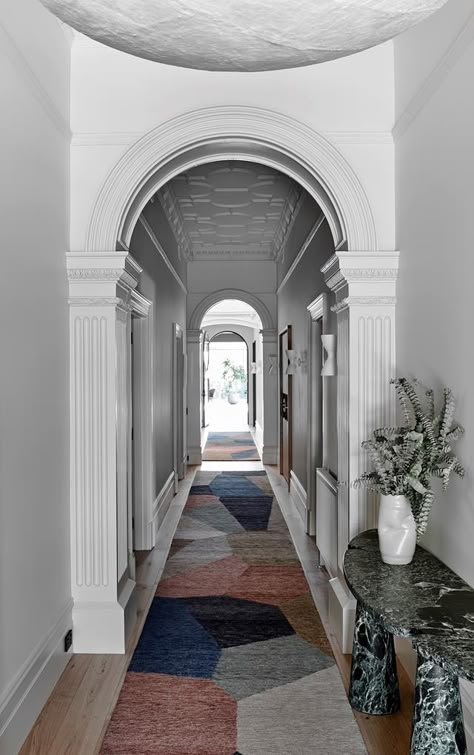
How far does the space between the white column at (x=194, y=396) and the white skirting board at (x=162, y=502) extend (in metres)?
2.91

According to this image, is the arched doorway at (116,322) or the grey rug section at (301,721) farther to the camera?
the arched doorway at (116,322)

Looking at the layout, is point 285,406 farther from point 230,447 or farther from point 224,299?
point 230,447

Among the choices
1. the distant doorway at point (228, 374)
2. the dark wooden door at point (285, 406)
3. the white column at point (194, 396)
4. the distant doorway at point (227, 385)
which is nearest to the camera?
the dark wooden door at point (285, 406)

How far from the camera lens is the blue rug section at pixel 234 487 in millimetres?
8055

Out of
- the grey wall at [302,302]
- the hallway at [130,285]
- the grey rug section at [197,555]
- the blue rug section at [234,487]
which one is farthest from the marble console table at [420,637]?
the blue rug section at [234,487]

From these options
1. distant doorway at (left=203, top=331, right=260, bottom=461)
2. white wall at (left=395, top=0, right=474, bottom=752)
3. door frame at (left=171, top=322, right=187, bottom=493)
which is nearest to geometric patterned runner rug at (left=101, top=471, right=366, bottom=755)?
white wall at (left=395, top=0, right=474, bottom=752)

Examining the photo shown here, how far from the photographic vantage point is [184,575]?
16.1 feet

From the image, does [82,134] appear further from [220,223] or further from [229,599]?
[220,223]

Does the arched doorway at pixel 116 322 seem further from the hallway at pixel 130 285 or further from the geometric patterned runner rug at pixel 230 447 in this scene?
the geometric patterned runner rug at pixel 230 447

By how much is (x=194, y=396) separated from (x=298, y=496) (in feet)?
14.6

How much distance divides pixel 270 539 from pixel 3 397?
3.98 m

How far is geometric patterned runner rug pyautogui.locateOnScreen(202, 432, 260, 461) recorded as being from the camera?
1161cm

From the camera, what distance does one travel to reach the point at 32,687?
2727mm

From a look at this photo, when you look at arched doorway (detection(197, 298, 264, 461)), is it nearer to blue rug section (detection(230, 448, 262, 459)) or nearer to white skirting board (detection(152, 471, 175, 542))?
blue rug section (detection(230, 448, 262, 459))
